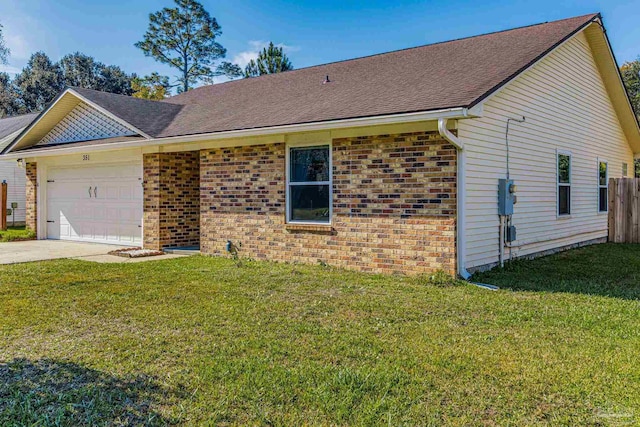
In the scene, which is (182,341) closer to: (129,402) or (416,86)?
(129,402)

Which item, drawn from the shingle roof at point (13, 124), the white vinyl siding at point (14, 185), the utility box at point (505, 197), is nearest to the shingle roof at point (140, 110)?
the utility box at point (505, 197)

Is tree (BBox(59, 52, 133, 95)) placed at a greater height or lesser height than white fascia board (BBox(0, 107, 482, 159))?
greater

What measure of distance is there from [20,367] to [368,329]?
3.10 metres

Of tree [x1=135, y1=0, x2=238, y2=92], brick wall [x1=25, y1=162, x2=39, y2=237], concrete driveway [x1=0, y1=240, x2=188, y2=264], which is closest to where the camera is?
concrete driveway [x1=0, y1=240, x2=188, y2=264]

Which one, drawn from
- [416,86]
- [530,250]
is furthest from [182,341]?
[530,250]

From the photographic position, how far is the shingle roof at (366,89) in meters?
8.24

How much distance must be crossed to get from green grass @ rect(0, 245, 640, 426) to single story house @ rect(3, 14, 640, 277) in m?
1.32

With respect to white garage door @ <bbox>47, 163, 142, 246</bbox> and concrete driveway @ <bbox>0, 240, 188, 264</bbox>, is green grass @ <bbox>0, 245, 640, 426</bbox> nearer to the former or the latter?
concrete driveway @ <bbox>0, 240, 188, 264</bbox>

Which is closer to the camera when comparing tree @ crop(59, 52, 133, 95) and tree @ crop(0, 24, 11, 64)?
tree @ crop(0, 24, 11, 64)

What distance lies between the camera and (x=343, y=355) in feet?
14.4

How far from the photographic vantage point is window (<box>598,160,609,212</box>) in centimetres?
1358


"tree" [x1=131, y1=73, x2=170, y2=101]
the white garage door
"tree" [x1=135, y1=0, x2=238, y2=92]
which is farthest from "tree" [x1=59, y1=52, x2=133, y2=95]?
the white garage door

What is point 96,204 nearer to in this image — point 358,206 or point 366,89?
point 366,89

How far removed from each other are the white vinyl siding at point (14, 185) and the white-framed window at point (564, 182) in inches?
799
